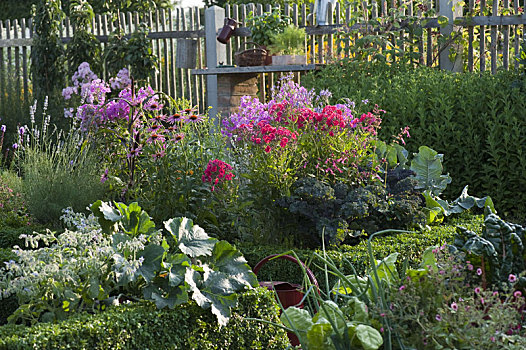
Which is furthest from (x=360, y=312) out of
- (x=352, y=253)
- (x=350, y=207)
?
(x=350, y=207)

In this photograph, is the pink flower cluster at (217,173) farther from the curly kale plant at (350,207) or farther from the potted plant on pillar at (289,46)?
the potted plant on pillar at (289,46)

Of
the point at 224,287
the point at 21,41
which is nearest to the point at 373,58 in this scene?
the point at 224,287

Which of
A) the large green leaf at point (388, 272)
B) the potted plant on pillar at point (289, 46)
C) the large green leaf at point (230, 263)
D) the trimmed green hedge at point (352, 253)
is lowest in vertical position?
the trimmed green hedge at point (352, 253)

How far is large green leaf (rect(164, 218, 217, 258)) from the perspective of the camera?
2.77 meters

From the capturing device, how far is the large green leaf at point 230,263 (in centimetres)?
283

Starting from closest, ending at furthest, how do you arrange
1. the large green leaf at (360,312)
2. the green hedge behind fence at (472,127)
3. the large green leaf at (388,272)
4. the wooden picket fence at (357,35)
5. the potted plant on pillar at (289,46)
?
the large green leaf at (360,312), the large green leaf at (388,272), the green hedge behind fence at (472,127), the wooden picket fence at (357,35), the potted plant on pillar at (289,46)

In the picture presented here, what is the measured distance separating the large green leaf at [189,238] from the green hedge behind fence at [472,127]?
3.21 m

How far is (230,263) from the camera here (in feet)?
9.37

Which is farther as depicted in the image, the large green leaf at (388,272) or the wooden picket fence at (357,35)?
the wooden picket fence at (357,35)

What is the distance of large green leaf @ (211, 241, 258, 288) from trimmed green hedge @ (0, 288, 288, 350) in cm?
7

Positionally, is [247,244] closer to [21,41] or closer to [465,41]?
[465,41]

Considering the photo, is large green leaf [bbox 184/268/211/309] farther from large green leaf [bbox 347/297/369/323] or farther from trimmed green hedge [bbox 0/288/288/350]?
large green leaf [bbox 347/297/369/323]

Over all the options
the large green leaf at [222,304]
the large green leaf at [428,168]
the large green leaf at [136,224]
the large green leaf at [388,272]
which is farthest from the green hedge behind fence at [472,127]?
the large green leaf at [388,272]

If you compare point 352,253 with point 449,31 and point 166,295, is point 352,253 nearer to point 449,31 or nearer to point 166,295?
point 166,295
